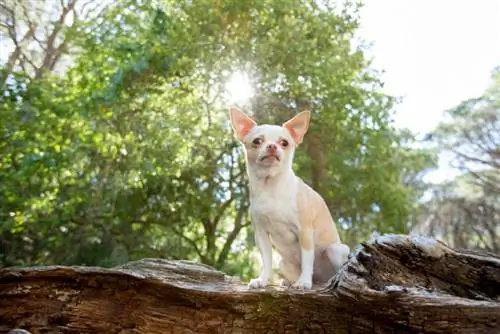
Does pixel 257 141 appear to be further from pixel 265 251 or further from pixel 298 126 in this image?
pixel 265 251

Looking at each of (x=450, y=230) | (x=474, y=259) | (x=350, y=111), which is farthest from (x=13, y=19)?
(x=474, y=259)

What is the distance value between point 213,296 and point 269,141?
0.54 meters

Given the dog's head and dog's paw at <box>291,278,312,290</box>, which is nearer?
dog's paw at <box>291,278,312,290</box>

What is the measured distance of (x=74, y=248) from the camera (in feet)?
14.7

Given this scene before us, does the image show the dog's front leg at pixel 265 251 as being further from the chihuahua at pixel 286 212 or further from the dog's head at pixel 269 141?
the dog's head at pixel 269 141

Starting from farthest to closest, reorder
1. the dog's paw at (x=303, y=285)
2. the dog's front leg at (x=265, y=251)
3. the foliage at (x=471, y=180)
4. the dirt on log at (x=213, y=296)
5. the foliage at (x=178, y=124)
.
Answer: the foliage at (x=471, y=180) → the foliage at (x=178, y=124) → the dog's front leg at (x=265, y=251) → the dog's paw at (x=303, y=285) → the dirt on log at (x=213, y=296)

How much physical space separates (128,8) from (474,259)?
12.6 ft

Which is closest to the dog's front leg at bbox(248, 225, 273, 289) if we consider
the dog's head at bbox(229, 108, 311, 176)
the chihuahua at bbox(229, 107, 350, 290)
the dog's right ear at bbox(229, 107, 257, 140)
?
the chihuahua at bbox(229, 107, 350, 290)

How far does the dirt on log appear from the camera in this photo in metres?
1.40

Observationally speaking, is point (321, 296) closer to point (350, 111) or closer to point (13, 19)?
point (350, 111)

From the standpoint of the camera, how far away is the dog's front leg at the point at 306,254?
5.27 feet

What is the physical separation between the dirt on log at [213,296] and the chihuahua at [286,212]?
0.19m

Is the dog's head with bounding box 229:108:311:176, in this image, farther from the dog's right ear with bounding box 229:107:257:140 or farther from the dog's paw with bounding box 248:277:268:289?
the dog's paw with bounding box 248:277:268:289

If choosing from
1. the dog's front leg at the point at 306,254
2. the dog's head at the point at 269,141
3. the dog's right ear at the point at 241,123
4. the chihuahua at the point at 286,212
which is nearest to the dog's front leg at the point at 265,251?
the chihuahua at the point at 286,212
